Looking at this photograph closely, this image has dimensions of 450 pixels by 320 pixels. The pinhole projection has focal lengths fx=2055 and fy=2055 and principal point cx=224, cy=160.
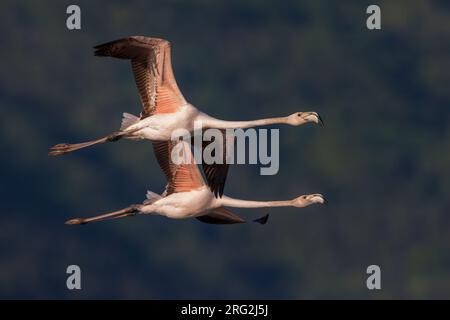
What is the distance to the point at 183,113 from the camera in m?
64.3

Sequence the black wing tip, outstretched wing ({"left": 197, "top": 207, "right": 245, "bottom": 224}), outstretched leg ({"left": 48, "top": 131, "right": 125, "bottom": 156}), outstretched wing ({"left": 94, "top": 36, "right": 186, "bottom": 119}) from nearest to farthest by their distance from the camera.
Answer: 1. outstretched wing ({"left": 94, "top": 36, "right": 186, "bottom": 119})
2. outstretched leg ({"left": 48, "top": 131, "right": 125, "bottom": 156})
3. the black wing tip
4. outstretched wing ({"left": 197, "top": 207, "right": 245, "bottom": 224})

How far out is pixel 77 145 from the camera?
66188mm

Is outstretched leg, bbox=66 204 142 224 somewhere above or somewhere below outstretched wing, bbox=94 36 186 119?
below

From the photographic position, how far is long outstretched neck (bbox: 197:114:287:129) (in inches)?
2547

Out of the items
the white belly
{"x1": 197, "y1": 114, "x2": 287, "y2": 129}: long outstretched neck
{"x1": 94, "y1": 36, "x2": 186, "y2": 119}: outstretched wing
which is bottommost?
the white belly

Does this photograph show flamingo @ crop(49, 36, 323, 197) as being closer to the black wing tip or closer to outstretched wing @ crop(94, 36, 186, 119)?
outstretched wing @ crop(94, 36, 186, 119)

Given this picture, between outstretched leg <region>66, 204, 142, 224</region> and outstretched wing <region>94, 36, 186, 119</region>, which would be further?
outstretched leg <region>66, 204, 142, 224</region>

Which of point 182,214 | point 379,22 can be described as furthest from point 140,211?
point 379,22

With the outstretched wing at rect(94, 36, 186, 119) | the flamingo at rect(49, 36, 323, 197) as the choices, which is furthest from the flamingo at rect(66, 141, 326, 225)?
the outstretched wing at rect(94, 36, 186, 119)

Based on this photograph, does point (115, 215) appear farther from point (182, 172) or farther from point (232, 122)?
point (232, 122)

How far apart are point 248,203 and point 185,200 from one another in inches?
101

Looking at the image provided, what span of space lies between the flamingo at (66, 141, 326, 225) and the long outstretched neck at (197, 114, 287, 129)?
4.31ft

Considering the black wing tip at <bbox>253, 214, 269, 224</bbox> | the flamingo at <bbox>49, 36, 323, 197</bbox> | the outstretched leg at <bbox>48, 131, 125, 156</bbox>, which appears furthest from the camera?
the black wing tip at <bbox>253, 214, 269, 224</bbox>

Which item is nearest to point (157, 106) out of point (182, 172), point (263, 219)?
point (182, 172)
